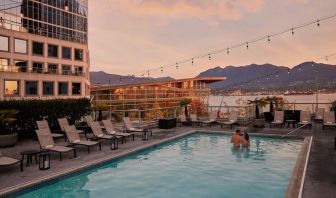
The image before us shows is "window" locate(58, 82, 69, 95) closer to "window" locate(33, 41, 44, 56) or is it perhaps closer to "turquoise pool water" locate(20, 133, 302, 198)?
"window" locate(33, 41, 44, 56)

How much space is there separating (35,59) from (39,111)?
40.2 m

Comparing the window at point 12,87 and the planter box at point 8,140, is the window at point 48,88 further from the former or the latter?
the planter box at point 8,140

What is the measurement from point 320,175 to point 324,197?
5.70 ft

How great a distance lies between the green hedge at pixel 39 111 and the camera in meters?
14.6

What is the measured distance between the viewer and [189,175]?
33.6 ft

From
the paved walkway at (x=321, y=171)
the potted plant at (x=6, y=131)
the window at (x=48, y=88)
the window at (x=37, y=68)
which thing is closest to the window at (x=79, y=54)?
the window at (x=37, y=68)

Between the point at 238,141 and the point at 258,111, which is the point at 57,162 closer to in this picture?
the point at 238,141

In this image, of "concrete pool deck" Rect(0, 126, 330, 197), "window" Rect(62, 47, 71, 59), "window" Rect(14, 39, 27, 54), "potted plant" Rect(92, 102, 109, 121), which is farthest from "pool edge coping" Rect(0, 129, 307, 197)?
"window" Rect(62, 47, 71, 59)

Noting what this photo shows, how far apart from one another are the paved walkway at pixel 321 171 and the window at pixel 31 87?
140 feet

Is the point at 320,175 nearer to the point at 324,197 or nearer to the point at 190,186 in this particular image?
the point at 324,197

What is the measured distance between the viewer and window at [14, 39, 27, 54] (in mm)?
48125

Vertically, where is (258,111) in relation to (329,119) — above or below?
above

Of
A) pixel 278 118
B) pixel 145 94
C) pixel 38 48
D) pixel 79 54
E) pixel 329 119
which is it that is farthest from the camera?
pixel 145 94

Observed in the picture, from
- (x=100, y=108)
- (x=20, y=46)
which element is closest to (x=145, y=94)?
(x=20, y=46)
